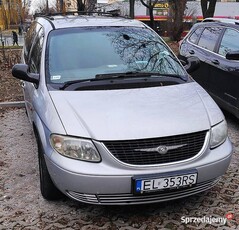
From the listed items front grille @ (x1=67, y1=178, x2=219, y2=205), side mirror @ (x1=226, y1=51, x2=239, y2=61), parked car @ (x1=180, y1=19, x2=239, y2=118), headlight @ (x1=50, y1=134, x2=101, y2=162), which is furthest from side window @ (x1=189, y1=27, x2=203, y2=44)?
headlight @ (x1=50, y1=134, x2=101, y2=162)

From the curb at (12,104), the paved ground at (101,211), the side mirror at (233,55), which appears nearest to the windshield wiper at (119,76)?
the paved ground at (101,211)

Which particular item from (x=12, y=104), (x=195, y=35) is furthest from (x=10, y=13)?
(x=195, y=35)

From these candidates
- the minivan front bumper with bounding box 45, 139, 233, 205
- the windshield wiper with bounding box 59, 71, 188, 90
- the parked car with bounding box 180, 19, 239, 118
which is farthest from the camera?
the parked car with bounding box 180, 19, 239, 118

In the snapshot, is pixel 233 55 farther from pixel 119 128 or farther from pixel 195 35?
pixel 119 128

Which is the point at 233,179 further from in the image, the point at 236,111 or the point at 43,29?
the point at 43,29

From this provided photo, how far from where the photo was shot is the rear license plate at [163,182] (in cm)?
295

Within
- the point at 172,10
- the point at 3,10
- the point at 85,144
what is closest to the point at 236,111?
the point at 85,144

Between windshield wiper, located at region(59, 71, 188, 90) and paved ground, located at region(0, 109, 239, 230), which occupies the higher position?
windshield wiper, located at region(59, 71, 188, 90)

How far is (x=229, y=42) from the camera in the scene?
235 inches

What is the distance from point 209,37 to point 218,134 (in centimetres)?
363

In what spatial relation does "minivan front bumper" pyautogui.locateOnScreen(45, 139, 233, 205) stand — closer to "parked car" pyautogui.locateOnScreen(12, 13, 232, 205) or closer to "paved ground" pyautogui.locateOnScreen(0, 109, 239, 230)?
"parked car" pyautogui.locateOnScreen(12, 13, 232, 205)

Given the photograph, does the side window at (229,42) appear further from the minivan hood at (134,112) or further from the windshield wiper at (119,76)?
the minivan hood at (134,112)

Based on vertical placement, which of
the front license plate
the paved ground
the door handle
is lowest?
the paved ground

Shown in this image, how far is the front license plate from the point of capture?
2947mm
